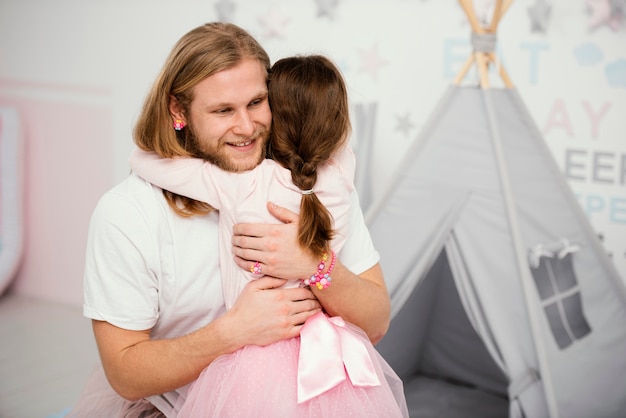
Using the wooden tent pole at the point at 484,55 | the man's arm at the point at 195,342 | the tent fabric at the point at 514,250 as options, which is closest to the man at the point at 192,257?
the man's arm at the point at 195,342

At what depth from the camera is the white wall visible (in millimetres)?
2584

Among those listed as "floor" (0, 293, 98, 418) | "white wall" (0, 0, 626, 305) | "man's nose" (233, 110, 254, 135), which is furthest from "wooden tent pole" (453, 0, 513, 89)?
"floor" (0, 293, 98, 418)

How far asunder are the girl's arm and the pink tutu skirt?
321 mm

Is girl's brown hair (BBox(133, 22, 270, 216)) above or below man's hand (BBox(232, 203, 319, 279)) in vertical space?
above

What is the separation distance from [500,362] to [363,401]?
1.00 metres

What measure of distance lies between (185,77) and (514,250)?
47.4 inches

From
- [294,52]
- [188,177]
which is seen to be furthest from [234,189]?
[294,52]

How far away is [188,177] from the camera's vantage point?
1520mm

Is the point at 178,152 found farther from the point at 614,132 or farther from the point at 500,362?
the point at 614,132

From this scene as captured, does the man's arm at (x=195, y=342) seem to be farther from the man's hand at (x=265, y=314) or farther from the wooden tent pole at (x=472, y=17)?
the wooden tent pole at (x=472, y=17)

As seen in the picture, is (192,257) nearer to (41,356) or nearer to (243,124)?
(243,124)

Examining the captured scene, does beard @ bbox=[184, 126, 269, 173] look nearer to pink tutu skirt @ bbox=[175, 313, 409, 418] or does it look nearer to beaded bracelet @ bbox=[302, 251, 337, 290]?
beaded bracelet @ bbox=[302, 251, 337, 290]

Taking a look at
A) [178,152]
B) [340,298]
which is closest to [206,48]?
[178,152]

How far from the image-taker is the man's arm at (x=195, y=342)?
4.88ft
